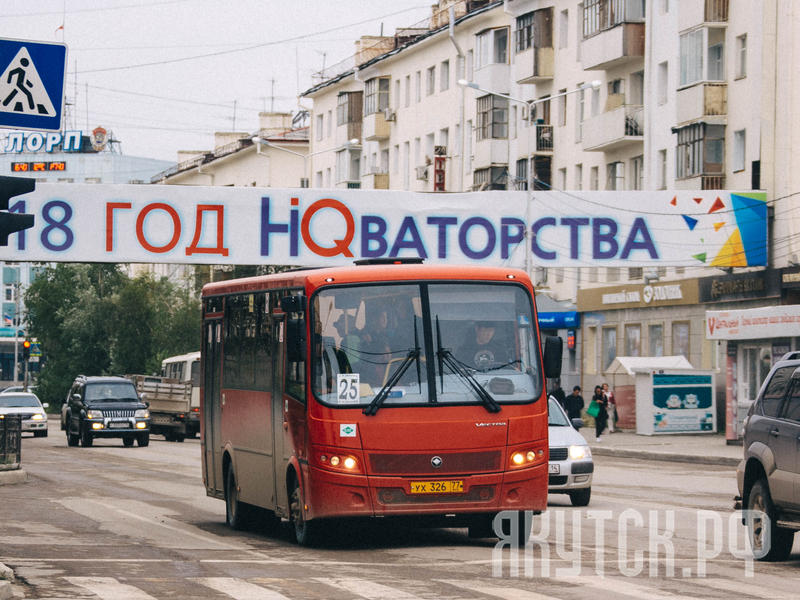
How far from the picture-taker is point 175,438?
50.3 m

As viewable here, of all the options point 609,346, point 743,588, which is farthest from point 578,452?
point 609,346

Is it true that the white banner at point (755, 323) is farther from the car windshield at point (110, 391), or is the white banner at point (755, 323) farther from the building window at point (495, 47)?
the building window at point (495, 47)

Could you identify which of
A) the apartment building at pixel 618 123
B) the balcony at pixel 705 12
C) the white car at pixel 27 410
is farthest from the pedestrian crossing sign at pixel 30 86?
the white car at pixel 27 410

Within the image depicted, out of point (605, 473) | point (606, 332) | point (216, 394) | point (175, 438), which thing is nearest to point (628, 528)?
point (216, 394)

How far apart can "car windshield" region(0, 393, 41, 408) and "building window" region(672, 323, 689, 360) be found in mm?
21179

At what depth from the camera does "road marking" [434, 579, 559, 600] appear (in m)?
10.3

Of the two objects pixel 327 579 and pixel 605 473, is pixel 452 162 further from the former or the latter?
pixel 327 579

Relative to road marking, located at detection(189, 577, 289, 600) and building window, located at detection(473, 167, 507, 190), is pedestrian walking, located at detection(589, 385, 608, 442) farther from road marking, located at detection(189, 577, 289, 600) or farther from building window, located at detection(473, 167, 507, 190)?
road marking, located at detection(189, 577, 289, 600)

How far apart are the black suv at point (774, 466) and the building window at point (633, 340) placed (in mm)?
38805

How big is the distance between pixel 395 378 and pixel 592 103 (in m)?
44.9

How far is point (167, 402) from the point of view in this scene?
49.2 metres

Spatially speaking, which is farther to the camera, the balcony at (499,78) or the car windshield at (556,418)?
the balcony at (499,78)

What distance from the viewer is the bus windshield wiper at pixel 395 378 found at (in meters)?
13.4

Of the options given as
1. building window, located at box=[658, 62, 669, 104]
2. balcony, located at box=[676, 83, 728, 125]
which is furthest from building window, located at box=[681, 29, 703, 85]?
building window, located at box=[658, 62, 669, 104]
